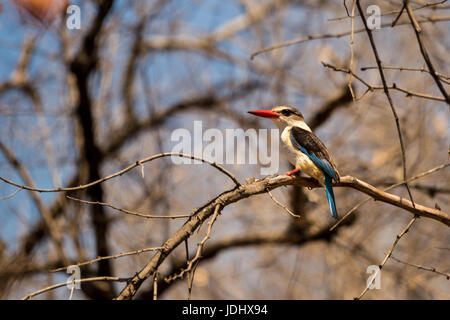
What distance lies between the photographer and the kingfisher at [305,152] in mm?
2766

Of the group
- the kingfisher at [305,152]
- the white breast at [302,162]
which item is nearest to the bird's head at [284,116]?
the kingfisher at [305,152]

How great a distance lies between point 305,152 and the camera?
297 centimetres

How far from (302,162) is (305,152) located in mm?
101

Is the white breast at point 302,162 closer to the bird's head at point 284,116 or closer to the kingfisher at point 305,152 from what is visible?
the kingfisher at point 305,152

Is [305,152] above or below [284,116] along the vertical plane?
below

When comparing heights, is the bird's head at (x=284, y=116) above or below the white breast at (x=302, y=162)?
above

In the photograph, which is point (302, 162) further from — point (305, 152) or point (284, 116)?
point (284, 116)

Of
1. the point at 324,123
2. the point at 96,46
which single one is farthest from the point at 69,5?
the point at 324,123

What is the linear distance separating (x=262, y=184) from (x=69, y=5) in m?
3.25

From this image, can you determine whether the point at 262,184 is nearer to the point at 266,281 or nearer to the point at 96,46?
the point at 96,46

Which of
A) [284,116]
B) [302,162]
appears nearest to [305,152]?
[302,162]

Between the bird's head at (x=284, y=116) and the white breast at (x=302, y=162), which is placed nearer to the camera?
the white breast at (x=302, y=162)

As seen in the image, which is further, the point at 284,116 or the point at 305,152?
the point at 284,116

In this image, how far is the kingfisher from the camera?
277 centimetres
